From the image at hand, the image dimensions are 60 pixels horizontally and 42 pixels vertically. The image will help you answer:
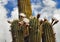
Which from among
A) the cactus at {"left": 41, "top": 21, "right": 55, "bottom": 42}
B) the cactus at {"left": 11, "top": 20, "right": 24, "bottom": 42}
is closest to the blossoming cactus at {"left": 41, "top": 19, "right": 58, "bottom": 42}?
the cactus at {"left": 41, "top": 21, "right": 55, "bottom": 42}

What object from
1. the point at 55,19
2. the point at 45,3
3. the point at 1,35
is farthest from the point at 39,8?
the point at 1,35

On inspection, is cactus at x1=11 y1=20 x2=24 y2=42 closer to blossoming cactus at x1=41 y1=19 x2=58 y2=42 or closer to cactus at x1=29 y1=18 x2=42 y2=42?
cactus at x1=29 y1=18 x2=42 y2=42

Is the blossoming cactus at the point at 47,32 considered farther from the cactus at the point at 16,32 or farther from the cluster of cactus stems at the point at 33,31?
the cactus at the point at 16,32

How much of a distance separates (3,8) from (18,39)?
Answer: 337 millimetres

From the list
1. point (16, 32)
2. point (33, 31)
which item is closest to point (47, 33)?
point (33, 31)

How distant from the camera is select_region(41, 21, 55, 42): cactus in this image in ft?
5.31

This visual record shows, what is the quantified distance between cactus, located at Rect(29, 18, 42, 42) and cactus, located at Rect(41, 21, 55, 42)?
1.8 inches

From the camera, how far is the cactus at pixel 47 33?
5.31ft

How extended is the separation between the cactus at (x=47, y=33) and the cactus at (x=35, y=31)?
0.15 ft

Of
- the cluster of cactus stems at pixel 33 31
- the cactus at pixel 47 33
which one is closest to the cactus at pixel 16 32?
the cluster of cactus stems at pixel 33 31

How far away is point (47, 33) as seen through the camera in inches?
63.9

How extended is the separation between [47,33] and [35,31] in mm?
106

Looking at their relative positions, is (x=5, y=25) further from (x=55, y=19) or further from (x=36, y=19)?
(x=55, y=19)

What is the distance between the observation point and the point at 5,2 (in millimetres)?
1754
